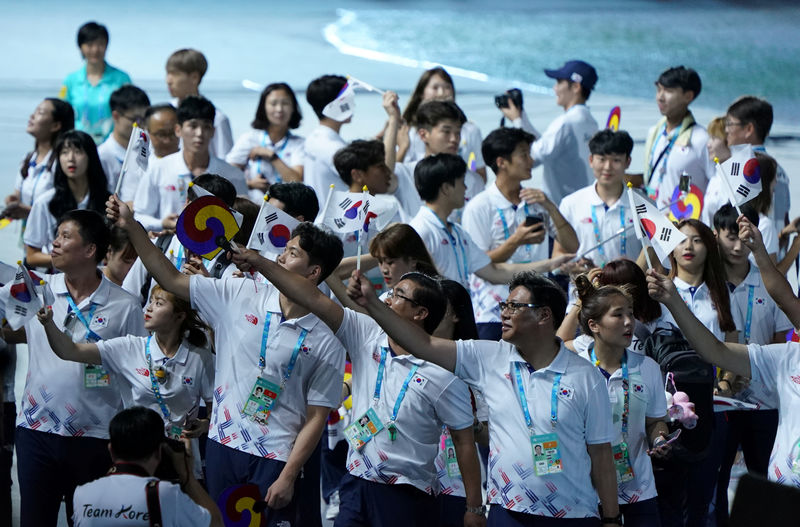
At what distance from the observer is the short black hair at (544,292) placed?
5.34 meters

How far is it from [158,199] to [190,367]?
2525 millimetres

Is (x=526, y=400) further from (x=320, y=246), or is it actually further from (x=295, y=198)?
(x=295, y=198)

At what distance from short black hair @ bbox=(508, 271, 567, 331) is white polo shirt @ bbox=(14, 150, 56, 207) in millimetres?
4720

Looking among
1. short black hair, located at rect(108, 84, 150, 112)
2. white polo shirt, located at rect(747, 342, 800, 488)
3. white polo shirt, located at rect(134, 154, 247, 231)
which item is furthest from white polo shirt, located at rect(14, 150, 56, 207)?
white polo shirt, located at rect(747, 342, 800, 488)

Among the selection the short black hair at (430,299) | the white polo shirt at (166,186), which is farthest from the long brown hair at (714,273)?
the white polo shirt at (166,186)

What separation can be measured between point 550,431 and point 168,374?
74.1 inches

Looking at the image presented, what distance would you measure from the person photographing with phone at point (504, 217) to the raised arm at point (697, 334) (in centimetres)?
251

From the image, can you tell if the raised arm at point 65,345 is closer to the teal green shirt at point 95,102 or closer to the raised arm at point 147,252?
the raised arm at point 147,252

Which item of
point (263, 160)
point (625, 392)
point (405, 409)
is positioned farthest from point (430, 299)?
point (263, 160)

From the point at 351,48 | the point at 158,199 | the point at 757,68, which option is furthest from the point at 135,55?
the point at 158,199

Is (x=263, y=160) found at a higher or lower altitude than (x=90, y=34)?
lower

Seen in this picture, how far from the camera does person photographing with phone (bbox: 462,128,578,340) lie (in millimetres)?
8219

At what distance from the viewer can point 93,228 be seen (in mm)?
6215

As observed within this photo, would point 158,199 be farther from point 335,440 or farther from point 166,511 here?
point 166,511
